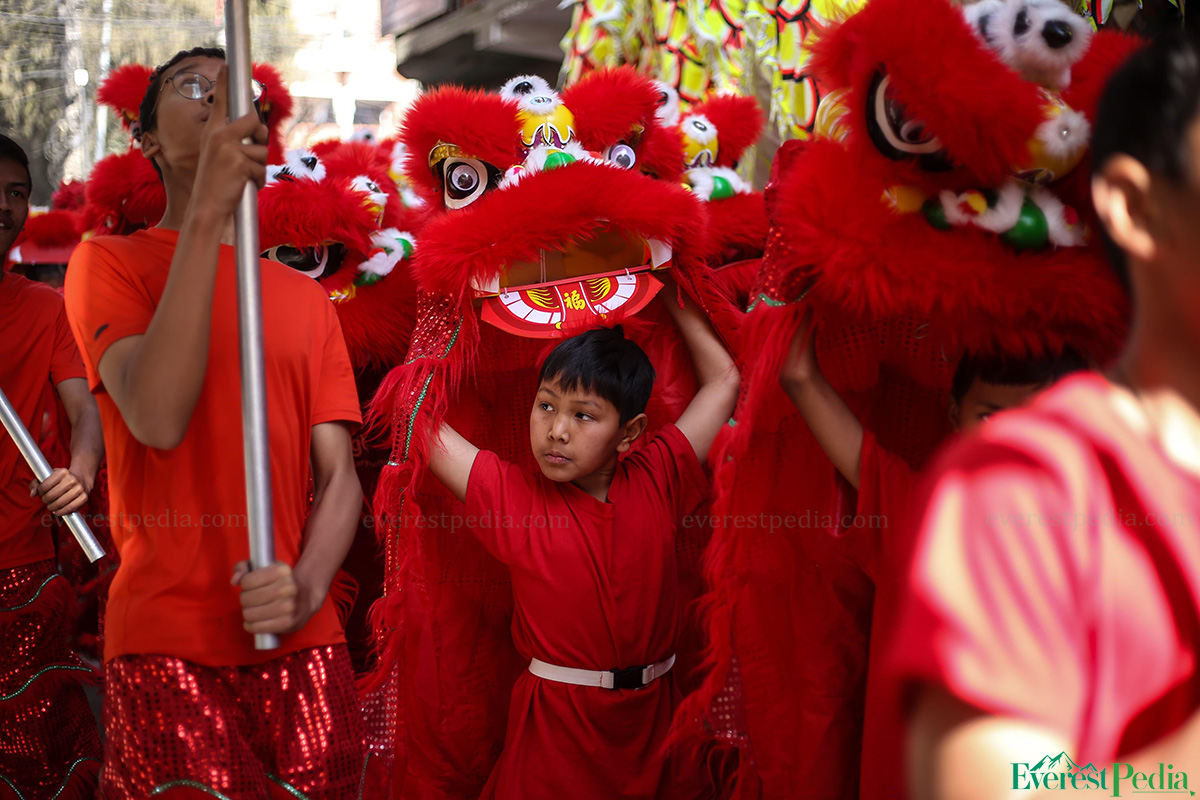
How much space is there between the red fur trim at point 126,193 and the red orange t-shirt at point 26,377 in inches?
11.0

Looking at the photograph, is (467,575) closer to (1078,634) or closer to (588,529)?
(588,529)

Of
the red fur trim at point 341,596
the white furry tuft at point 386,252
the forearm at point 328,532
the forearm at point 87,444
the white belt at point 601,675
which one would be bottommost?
the red fur trim at point 341,596

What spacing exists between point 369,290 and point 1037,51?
5.80 ft

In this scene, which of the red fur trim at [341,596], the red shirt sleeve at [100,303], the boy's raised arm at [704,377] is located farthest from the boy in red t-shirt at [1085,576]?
the red fur trim at [341,596]

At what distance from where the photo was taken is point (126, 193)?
8.84 feet

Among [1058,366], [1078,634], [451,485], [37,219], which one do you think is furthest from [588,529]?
[37,219]

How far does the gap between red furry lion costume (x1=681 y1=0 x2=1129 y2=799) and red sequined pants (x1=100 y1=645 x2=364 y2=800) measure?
75 centimetres

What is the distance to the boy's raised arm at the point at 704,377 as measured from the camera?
88.9 inches

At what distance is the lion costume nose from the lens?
149 cm

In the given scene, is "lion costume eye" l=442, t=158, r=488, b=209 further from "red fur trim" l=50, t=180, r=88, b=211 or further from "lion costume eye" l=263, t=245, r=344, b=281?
"red fur trim" l=50, t=180, r=88, b=211

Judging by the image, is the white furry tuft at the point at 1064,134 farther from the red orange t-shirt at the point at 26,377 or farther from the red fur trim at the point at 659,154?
the red orange t-shirt at the point at 26,377

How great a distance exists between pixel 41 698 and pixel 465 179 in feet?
5.84

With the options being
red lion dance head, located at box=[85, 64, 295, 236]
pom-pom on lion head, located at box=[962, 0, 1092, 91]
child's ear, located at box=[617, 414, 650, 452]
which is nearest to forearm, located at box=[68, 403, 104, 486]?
red lion dance head, located at box=[85, 64, 295, 236]

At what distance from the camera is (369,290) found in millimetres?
2711
